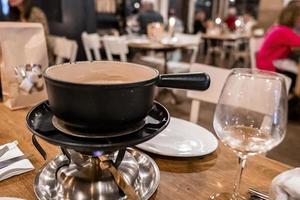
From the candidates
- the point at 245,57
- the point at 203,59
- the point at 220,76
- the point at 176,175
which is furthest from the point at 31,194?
the point at 203,59

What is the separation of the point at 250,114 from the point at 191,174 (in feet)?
0.61

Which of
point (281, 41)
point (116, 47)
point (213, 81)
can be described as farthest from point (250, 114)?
point (281, 41)

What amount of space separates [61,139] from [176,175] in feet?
0.87

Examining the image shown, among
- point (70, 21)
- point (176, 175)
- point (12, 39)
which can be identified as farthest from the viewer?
point (70, 21)

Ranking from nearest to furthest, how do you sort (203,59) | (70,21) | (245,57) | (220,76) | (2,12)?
(220,76) < (2,12) < (70,21) < (245,57) < (203,59)

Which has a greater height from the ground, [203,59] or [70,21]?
[70,21]

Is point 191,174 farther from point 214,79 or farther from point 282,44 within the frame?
point 282,44

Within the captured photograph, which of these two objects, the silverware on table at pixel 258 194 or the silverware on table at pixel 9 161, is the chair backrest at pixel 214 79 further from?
the silverware on table at pixel 9 161

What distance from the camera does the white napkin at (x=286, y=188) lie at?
447mm

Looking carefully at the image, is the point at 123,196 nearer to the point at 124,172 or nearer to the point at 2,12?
the point at 124,172

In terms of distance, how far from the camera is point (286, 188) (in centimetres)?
45

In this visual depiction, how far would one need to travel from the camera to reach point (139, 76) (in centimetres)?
48

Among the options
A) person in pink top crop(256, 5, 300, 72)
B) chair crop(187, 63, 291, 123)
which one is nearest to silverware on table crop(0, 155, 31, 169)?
chair crop(187, 63, 291, 123)

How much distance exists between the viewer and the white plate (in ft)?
2.11
